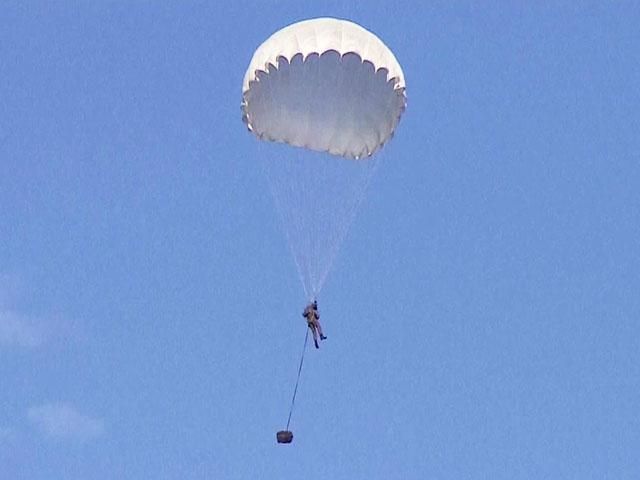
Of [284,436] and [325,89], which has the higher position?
[325,89]

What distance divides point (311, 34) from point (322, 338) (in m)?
9.21

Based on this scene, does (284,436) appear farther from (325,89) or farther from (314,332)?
(325,89)

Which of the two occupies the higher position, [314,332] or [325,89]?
[325,89]

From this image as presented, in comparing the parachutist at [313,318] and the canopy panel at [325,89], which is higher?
the canopy panel at [325,89]

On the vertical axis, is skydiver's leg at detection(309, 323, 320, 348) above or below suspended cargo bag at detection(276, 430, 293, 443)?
above

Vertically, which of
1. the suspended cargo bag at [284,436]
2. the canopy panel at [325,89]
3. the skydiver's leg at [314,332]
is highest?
the canopy panel at [325,89]

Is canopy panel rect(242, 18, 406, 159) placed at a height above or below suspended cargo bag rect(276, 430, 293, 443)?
above

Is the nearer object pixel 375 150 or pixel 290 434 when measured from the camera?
pixel 290 434

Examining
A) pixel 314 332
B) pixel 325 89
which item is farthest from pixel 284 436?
pixel 325 89

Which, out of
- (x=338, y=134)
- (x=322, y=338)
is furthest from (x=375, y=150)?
(x=322, y=338)

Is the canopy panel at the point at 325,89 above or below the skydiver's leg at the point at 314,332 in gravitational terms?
above

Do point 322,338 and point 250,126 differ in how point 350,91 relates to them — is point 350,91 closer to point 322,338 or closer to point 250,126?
point 250,126

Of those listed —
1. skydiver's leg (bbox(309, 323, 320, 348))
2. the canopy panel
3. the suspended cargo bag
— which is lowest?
the suspended cargo bag

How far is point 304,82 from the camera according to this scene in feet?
190
